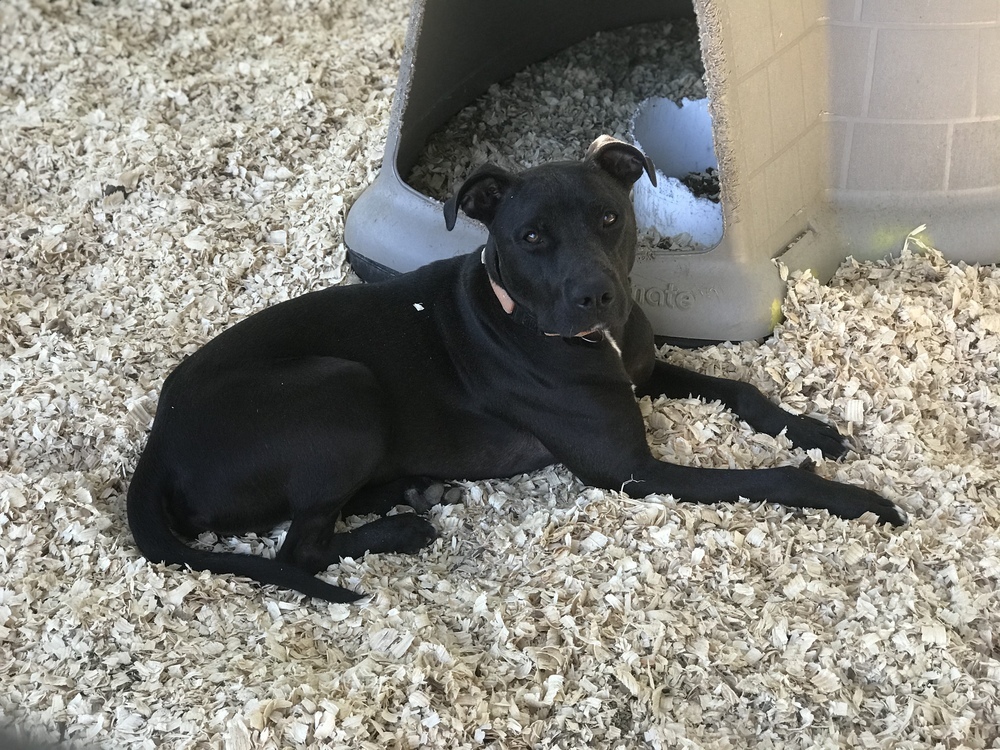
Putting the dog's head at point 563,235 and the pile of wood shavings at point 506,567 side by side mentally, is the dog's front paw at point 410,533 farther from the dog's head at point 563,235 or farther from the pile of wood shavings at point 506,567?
the dog's head at point 563,235

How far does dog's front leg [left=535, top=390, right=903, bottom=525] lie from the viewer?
3244mm

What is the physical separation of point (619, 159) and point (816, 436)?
3.99 ft

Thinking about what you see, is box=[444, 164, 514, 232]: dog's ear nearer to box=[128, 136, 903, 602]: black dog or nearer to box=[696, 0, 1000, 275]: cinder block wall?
box=[128, 136, 903, 602]: black dog

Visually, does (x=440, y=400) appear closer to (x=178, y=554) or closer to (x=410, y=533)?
(x=410, y=533)

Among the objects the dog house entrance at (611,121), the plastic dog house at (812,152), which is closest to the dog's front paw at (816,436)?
the plastic dog house at (812,152)

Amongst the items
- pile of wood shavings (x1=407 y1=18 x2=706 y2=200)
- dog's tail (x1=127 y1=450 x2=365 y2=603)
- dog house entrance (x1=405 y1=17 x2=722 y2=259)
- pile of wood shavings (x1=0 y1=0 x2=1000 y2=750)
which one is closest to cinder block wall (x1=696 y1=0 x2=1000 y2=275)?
pile of wood shavings (x1=0 y1=0 x2=1000 y2=750)

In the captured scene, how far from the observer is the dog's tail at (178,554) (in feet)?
10.4

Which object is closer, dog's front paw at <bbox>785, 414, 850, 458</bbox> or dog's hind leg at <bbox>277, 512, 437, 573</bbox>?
dog's hind leg at <bbox>277, 512, 437, 573</bbox>

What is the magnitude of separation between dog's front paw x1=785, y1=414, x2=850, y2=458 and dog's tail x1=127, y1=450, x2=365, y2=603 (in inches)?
64.6

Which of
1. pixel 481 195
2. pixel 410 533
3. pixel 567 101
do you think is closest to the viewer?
pixel 481 195

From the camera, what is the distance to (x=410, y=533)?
347 cm

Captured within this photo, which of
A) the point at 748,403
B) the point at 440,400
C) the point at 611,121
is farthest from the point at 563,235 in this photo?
the point at 611,121

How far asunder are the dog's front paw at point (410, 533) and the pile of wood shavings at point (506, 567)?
0.04 meters

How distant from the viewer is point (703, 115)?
5199 millimetres
